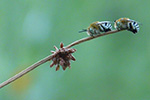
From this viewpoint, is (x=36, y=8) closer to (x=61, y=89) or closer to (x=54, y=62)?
(x=61, y=89)

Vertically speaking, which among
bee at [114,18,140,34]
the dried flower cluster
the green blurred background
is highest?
the green blurred background

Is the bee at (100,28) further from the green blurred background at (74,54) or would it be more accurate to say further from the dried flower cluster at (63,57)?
the green blurred background at (74,54)

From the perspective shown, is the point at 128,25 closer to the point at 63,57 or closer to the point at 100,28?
the point at 100,28

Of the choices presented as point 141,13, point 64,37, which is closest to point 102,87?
point 64,37

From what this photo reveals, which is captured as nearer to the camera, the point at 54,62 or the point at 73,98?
the point at 54,62

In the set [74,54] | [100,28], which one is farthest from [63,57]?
[74,54]

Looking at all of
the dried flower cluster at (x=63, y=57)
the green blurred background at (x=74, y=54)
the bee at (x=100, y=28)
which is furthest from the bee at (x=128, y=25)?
the green blurred background at (x=74, y=54)

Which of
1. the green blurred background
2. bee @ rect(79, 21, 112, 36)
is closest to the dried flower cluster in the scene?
bee @ rect(79, 21, 112, 36)

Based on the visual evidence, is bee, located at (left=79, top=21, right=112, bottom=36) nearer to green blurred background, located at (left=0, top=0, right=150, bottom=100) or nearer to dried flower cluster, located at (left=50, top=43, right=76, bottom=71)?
dried flower cluster, located at (left=50, top=43, right=76, bottom=71)

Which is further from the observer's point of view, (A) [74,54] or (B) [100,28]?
(A) [74,54]
